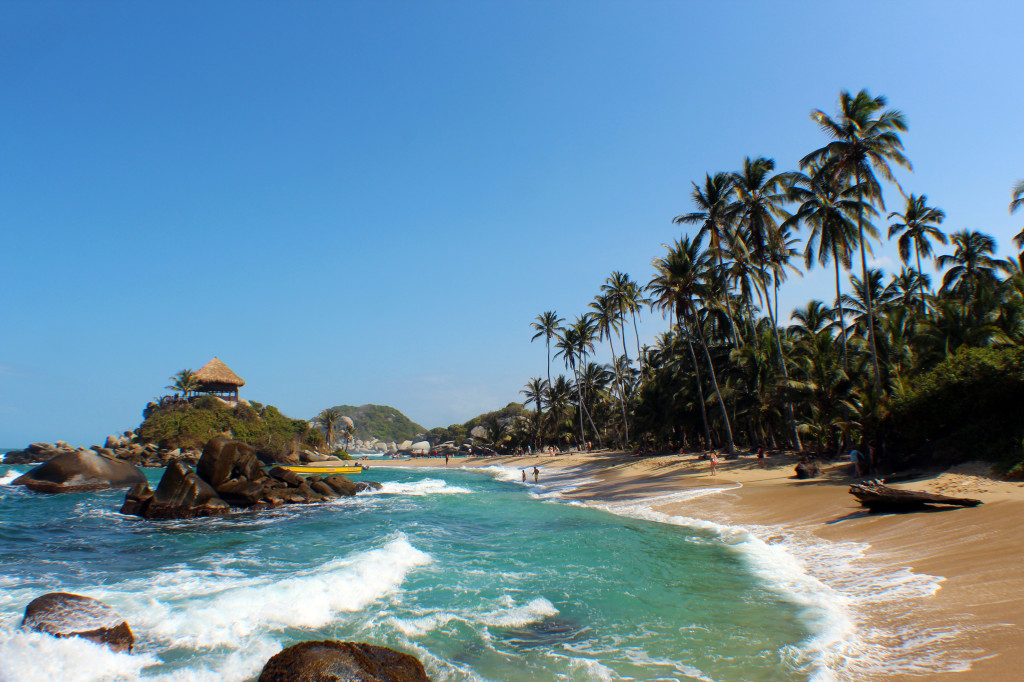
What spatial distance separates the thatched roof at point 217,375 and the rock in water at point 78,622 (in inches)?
2938

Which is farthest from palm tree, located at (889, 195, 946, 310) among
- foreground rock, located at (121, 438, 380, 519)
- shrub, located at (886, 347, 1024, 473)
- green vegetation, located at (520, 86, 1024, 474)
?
foreground rock, located at (121, 438, 380, 519)

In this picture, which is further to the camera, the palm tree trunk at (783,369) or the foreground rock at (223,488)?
the palm tree trunk at (783,369)

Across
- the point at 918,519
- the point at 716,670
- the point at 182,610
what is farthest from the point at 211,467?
the point at 918,519

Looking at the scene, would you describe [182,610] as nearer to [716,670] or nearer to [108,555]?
[108,555]

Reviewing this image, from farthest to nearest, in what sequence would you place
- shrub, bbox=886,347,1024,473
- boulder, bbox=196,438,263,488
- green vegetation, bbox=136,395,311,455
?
green vegetation, bbox=136,395,311,455 → boulder, bbox=196,438,263,488 → shrub, bbox=886,347,1024,473

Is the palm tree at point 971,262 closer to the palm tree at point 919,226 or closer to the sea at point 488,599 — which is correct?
the palm tree at point 919,226

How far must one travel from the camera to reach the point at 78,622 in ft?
24.0

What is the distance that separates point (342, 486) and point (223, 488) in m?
8.26

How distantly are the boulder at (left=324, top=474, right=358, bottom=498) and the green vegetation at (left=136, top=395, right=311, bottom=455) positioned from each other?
42.5 metres

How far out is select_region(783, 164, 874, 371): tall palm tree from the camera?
2695cm

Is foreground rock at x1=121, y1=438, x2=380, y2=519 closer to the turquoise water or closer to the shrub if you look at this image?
the turquoise water

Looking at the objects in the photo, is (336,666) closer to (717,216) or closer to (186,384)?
(717,216)

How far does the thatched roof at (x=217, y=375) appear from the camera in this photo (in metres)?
73.2

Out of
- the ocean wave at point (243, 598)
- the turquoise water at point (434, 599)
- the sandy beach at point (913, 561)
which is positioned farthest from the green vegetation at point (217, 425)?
the sandy beach at point (913, 561)
